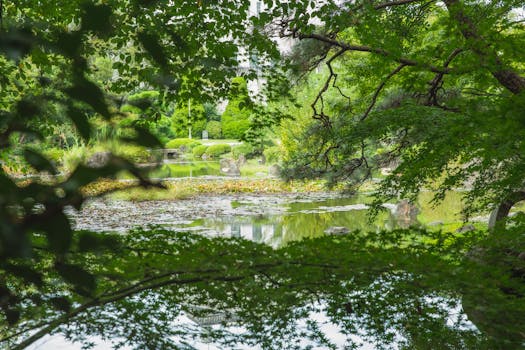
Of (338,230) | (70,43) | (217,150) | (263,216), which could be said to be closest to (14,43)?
(70,43)

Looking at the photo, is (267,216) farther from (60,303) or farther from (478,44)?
(60,303)

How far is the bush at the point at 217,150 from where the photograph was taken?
98.2 feet

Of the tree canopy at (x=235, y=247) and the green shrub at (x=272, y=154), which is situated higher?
the tree canopy at (x=235, y=247)

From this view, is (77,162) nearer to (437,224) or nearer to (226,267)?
(226,267)

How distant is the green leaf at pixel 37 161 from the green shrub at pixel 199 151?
98.9ft

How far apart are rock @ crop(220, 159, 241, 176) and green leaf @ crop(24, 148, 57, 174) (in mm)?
22552

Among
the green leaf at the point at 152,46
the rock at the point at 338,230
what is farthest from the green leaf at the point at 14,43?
the rock at the point at 338,230

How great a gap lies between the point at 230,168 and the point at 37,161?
23.0 meters

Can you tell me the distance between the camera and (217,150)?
1182 inches

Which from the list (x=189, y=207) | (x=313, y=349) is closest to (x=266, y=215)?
(x=189, y=207)

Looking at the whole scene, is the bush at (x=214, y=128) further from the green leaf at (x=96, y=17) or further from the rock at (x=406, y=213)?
the green leaf at (x=96, y=17)

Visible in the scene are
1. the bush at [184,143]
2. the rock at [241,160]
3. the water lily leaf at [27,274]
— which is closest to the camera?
the water lily leaf at [27,274]

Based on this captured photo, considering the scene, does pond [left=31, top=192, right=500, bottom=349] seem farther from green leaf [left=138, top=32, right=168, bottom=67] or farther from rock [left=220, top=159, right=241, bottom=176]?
green leaf [left=138, top=32, right=168, bottom=67]

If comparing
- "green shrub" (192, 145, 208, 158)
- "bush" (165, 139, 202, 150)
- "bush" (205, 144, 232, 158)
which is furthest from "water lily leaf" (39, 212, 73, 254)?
"bush" (165, 139, 202, 150)
